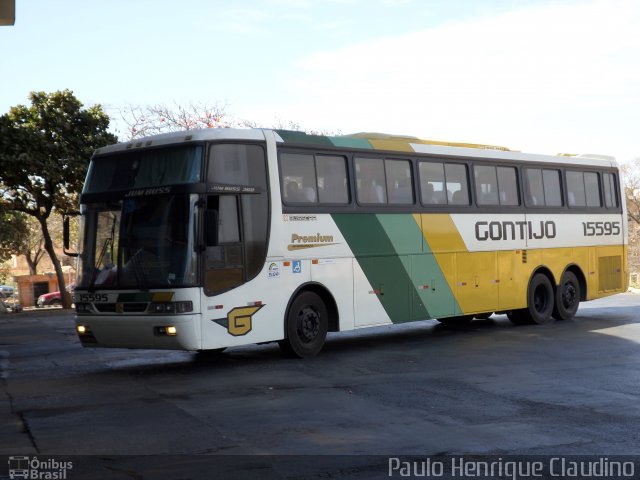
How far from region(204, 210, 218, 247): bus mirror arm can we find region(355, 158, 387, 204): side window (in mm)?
3475

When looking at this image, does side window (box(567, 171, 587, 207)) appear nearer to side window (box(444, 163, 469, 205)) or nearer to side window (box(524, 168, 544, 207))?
side window (box(524, 168, 544, 207))

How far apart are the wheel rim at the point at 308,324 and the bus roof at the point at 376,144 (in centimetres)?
260

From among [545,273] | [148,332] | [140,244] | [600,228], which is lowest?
[148,332]

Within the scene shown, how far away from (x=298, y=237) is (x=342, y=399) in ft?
13.9

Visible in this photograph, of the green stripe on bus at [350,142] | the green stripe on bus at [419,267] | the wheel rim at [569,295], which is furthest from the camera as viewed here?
the wheel rim at [569,295]

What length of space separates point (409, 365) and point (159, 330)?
3622mm

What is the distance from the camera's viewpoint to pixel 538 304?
20141 mm

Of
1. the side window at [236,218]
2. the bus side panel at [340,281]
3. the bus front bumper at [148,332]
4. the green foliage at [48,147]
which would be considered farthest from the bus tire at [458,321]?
the green foliage at [48,147]

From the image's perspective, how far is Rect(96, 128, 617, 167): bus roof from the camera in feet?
44.5

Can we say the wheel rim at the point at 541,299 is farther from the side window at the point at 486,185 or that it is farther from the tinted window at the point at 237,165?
the tinted window at the point at 237,165

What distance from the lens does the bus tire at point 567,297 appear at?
20.4 meters

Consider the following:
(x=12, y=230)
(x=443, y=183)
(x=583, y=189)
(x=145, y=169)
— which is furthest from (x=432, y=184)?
(x=12, y=230)

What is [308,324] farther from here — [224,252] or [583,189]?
[583,189]

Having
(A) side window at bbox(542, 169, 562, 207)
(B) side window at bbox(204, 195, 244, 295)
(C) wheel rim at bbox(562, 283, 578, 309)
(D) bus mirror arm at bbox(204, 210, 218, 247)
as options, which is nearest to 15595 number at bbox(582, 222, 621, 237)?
(A) side window at bbox(542, 169, 562, 207)
